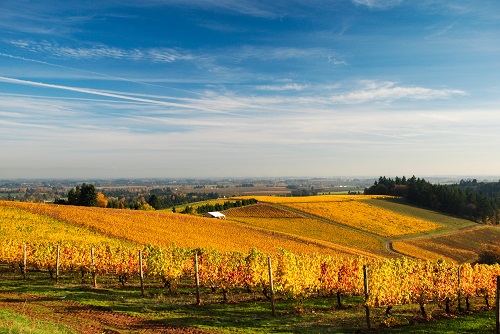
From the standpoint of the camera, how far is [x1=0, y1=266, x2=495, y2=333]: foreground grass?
15609 millimetres

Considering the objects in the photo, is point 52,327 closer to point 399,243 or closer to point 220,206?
point 399,243

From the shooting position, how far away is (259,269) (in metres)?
21.0

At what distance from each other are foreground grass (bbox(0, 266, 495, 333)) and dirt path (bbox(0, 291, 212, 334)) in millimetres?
155

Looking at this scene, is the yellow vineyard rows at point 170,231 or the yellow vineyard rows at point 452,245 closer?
the yellow vineyard rows at point 170,231

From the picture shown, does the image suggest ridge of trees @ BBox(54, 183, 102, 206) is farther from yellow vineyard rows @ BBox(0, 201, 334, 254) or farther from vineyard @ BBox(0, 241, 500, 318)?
vineyard @ BBox(0, 241, 500, 318)

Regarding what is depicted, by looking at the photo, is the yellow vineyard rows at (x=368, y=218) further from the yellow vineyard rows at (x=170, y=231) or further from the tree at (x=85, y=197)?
the tree at (x=85, y=197)

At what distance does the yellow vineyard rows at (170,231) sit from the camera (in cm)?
5091

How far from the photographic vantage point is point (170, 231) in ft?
192

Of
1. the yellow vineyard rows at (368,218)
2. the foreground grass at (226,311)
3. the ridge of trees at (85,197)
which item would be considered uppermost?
the ridge of trees at (85,197)

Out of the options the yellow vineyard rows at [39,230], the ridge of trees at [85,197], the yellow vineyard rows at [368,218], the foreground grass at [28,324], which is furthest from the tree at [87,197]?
the foreground grass at [28,324]

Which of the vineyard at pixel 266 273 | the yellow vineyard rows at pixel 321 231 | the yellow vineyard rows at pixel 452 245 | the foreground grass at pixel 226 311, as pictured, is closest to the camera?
the foreground grass at pixel 226 311

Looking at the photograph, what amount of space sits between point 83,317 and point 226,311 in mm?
6626

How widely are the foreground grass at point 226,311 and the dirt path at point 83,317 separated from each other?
155 mm

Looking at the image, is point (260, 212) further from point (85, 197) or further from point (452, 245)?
point (85, 197)
